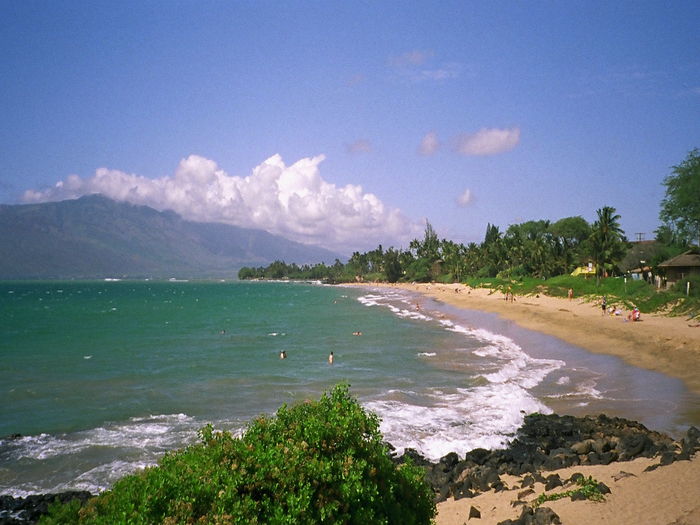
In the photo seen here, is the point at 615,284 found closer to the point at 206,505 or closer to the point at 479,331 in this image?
the point at 479,331

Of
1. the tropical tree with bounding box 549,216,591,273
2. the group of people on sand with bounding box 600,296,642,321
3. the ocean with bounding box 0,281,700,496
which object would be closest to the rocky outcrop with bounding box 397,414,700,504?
the ocean with bounding box 0,281,700,496

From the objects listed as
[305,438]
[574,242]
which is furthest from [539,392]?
[574,242]

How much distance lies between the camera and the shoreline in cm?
2442

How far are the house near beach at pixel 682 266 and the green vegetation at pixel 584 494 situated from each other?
143 ft

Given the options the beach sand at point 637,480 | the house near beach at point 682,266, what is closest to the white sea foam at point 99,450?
the beach sand at point 637,480

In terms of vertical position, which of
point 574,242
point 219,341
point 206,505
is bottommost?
point 219,341

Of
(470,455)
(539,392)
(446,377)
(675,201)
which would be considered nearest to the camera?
(470,455)

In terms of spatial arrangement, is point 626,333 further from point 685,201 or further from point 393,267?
point 393,267

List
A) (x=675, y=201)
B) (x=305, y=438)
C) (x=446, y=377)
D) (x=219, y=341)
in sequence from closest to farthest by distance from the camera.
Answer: (x=305, y=438) < (x=446, y=377) < (x=219, y=341) < (x=675, y=201)

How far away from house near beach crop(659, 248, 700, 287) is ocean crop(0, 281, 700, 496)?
705 inches

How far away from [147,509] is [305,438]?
Answer: 166cm

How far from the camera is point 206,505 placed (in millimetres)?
→ 4246

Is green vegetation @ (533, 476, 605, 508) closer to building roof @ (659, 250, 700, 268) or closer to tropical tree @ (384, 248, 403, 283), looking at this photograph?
building roof @ (659, 250, 700, 268)

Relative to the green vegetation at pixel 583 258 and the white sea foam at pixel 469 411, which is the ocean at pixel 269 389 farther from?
the green vegetation at pixel 583 258
